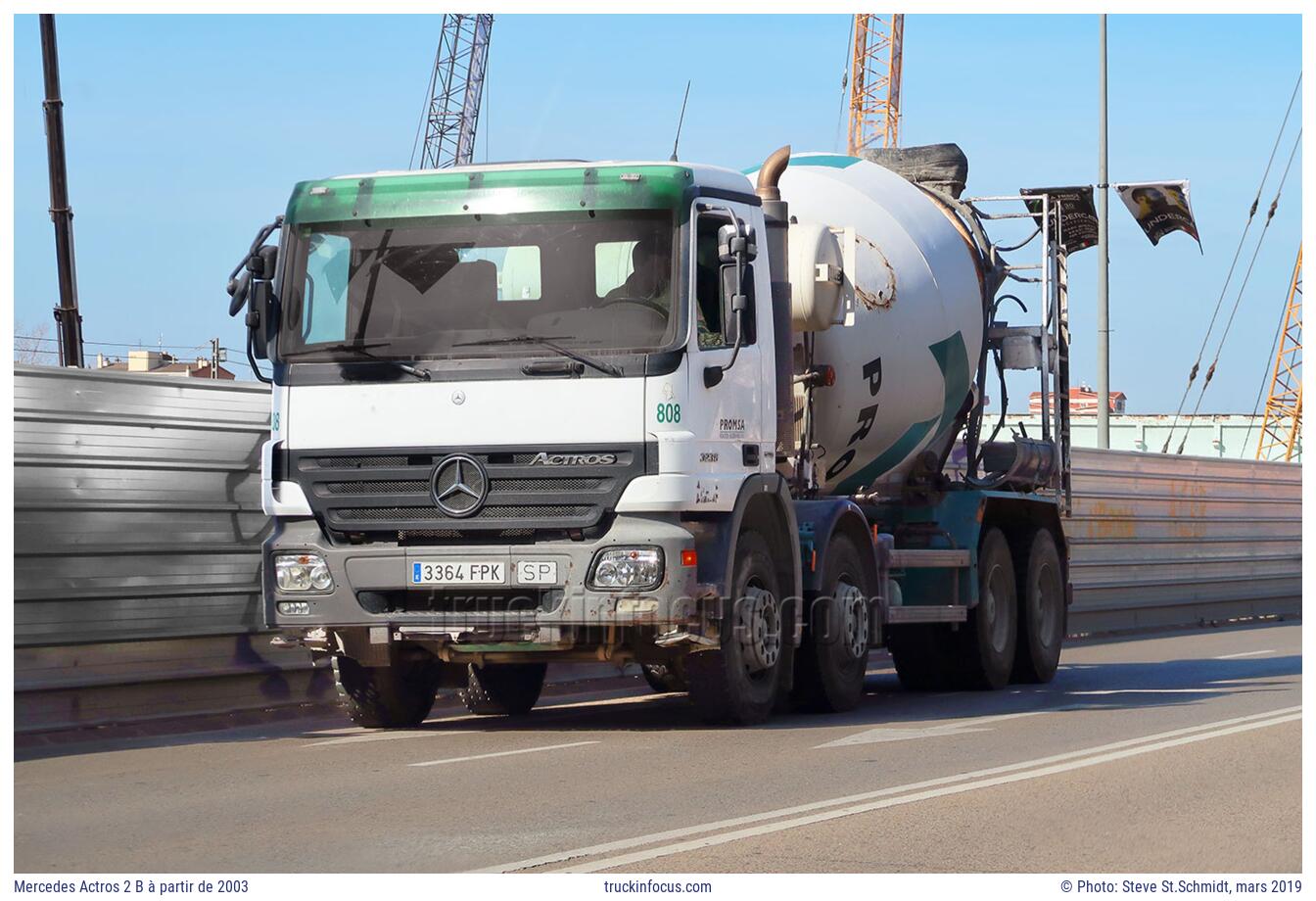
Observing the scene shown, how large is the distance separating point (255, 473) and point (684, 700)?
3.59 metres

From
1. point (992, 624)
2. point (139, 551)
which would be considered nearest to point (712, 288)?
point (139, 551)

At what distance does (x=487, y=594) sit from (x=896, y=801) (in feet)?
11.9

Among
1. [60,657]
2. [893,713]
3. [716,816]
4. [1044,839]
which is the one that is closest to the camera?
[1044,839]

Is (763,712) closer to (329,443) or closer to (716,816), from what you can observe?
(329,443)

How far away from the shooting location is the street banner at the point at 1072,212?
58.9 feet

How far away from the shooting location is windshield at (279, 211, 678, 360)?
452 inches

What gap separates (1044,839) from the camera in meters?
7.57

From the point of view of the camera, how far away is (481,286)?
11602mm

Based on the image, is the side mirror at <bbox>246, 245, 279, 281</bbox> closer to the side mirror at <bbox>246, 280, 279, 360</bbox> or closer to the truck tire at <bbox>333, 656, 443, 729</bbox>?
the side mirror at <bbox>246, 280, 279, 360</bbox>

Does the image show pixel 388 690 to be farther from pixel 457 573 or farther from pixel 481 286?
pixel 481 286

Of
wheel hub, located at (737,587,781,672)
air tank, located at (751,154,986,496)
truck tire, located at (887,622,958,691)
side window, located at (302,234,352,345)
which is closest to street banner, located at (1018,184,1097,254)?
air tank, located at (751,154,986,496)

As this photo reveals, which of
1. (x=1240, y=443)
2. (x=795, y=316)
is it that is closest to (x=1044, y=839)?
(x=795, y=316)

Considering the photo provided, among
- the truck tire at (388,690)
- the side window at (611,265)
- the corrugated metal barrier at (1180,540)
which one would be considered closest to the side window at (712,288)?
the side window at (611,265)

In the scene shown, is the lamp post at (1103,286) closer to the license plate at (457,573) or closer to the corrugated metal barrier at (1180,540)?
the corrugated metal barrier at (1180,540)
